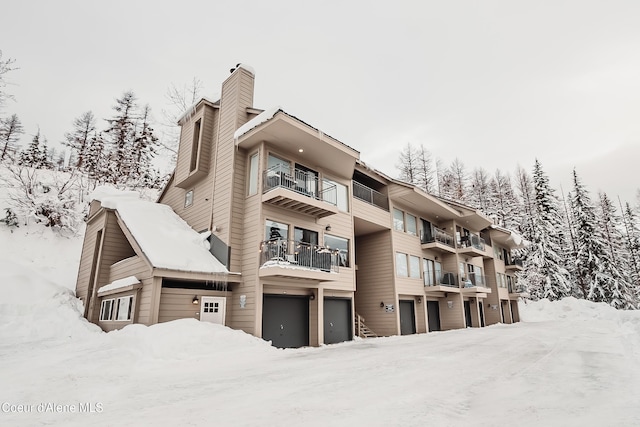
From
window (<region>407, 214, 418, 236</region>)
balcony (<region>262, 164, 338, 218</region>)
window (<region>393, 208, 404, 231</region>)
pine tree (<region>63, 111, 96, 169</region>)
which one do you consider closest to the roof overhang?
balcony (<region>262, 164, 338, 218</region>)

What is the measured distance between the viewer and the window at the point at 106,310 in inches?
544

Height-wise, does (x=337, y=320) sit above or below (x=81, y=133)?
below

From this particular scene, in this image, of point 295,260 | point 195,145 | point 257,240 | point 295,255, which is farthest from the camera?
point 195,145

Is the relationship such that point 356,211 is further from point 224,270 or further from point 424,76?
point 424,76

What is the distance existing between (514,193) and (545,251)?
1120cm

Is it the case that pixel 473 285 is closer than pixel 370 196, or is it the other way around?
pixel 370 196

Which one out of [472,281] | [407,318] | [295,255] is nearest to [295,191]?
[295,255]

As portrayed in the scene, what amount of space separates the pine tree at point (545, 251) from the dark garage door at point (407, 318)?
23.7 m

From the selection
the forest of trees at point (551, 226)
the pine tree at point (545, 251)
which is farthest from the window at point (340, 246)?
the pine tree at point (545, 251)

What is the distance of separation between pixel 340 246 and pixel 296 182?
Answer: 4.33 m

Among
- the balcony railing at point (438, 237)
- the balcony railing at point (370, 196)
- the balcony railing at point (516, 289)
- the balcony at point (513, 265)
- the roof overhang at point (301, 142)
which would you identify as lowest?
the balcony railing at point (516, 289)

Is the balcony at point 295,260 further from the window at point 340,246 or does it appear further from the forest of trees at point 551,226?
the forest of trees at point 551,226

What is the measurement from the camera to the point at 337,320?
1588 cm

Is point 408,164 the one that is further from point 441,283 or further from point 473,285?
point 441,283
